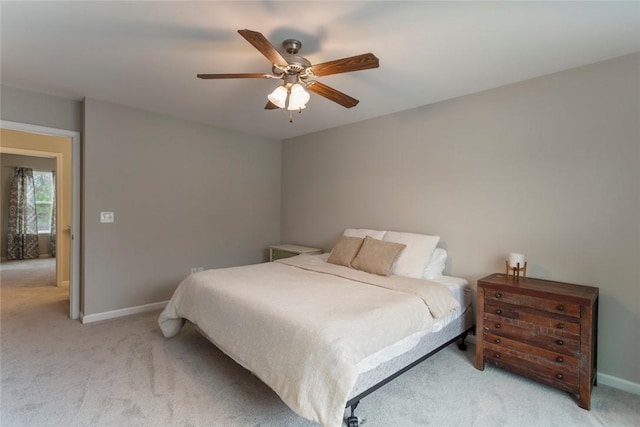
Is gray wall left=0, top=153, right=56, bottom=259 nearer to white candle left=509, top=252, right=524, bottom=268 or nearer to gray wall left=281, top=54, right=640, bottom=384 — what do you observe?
gray wall left=281, top=54, right=640, bottom=384

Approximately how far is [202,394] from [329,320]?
1.13 meters

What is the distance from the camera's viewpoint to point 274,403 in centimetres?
201

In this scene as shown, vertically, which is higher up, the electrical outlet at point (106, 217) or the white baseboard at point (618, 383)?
the electrical outlet at point (106, 217)

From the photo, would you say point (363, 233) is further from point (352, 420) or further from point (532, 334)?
point (352, 420)

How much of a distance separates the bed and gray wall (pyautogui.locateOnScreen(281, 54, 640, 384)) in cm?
51

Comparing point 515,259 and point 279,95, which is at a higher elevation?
point 279,95

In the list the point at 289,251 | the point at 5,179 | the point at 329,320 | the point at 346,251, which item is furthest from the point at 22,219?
the point at 329,320

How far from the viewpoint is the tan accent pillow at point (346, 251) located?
326cm

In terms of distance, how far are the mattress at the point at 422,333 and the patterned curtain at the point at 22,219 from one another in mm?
8867

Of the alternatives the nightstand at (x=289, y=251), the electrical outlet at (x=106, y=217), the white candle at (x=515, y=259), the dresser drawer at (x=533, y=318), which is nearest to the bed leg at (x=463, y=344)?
the dresser drawer at (x=533, y=318)

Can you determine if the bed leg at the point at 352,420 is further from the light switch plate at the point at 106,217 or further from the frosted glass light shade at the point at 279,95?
the light switch plate at the point at 106,217

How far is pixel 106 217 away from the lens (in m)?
3.46

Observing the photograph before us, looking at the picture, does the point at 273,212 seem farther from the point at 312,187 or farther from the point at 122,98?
the point at 122,98

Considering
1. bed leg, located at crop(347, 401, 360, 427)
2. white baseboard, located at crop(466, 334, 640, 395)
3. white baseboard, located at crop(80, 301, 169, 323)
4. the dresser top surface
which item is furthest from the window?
white baseboard, located at crop(466, 334, 640, 395)
